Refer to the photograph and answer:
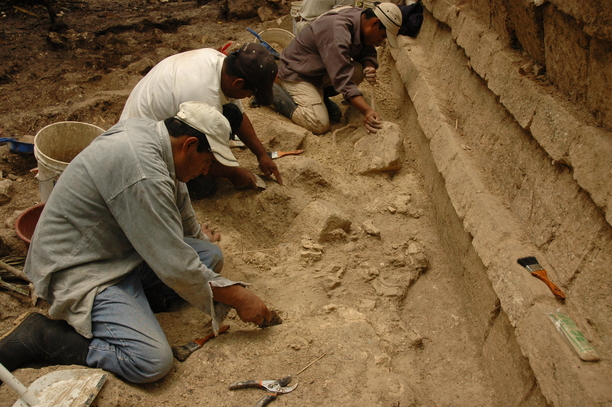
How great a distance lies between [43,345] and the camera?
209cm

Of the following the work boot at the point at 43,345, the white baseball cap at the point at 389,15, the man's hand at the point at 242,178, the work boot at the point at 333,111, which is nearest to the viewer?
the work boot at the point at 43,345

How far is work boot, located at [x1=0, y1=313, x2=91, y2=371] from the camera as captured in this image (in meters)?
2.05

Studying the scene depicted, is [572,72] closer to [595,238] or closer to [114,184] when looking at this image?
[595,238]

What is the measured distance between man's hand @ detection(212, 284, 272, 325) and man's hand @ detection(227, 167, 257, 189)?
1.29 metres

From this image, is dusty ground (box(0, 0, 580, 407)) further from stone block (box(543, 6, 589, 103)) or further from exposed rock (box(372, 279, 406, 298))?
stone block (box(543, 6, 589, 103))

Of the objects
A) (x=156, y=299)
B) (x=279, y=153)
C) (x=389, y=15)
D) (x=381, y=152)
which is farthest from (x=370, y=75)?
(x=156, y=299)

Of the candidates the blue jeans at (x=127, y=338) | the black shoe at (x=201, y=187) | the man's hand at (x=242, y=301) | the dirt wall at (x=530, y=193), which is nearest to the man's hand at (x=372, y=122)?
the dirt wall at (x=530, y=193)

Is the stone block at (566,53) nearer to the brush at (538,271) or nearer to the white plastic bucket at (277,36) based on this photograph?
the brush at (538,271)

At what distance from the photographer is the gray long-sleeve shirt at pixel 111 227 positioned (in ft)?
6.37

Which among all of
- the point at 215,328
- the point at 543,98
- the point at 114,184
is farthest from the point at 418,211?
the point at 114,184

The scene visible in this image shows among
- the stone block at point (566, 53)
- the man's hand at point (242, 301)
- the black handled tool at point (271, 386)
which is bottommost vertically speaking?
the black handled tool at point (271, 386)

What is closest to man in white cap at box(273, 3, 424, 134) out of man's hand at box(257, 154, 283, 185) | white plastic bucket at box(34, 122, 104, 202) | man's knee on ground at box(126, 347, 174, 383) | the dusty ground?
the dusty ground

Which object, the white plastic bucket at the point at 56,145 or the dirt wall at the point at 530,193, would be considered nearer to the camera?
the dirt wall at the point at 530,193

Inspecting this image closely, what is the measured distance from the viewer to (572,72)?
7.52 feet
